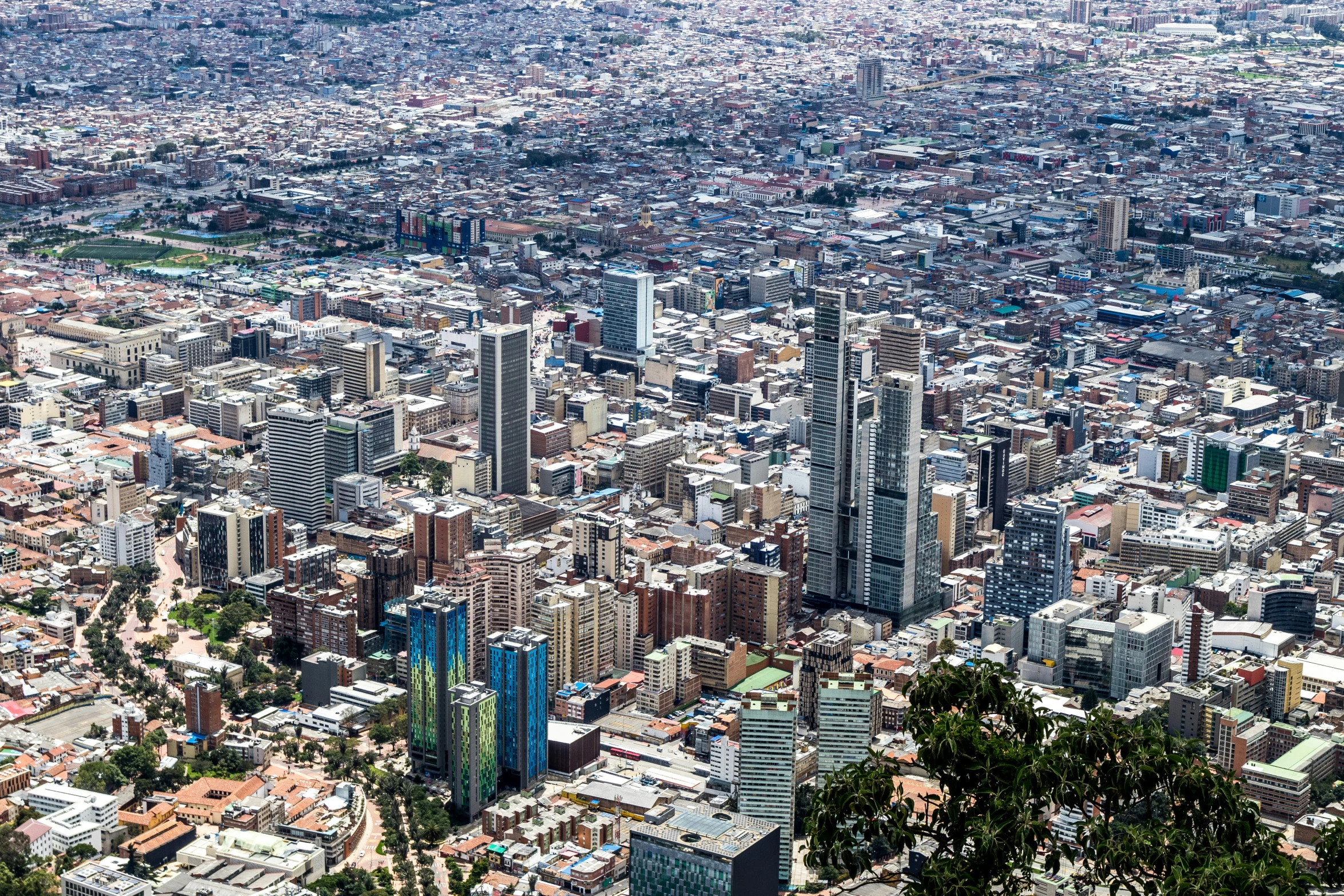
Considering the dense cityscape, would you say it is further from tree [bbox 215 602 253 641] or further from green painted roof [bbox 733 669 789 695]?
green painted roof [bbox 733 669 789 695]

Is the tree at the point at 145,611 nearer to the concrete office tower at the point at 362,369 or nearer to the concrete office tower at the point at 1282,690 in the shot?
the concrete office tower at the point at 362,369

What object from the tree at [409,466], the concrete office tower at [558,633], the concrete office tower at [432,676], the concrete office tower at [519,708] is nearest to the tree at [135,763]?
the concrete office tower at [432,676]

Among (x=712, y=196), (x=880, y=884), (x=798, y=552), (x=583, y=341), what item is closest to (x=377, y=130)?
(x=712, y=196)

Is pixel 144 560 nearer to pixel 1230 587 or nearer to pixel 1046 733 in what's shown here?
pixel 1230 587

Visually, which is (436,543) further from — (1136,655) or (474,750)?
(1136,655)

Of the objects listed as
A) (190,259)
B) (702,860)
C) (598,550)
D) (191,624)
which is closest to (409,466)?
(598,550)
